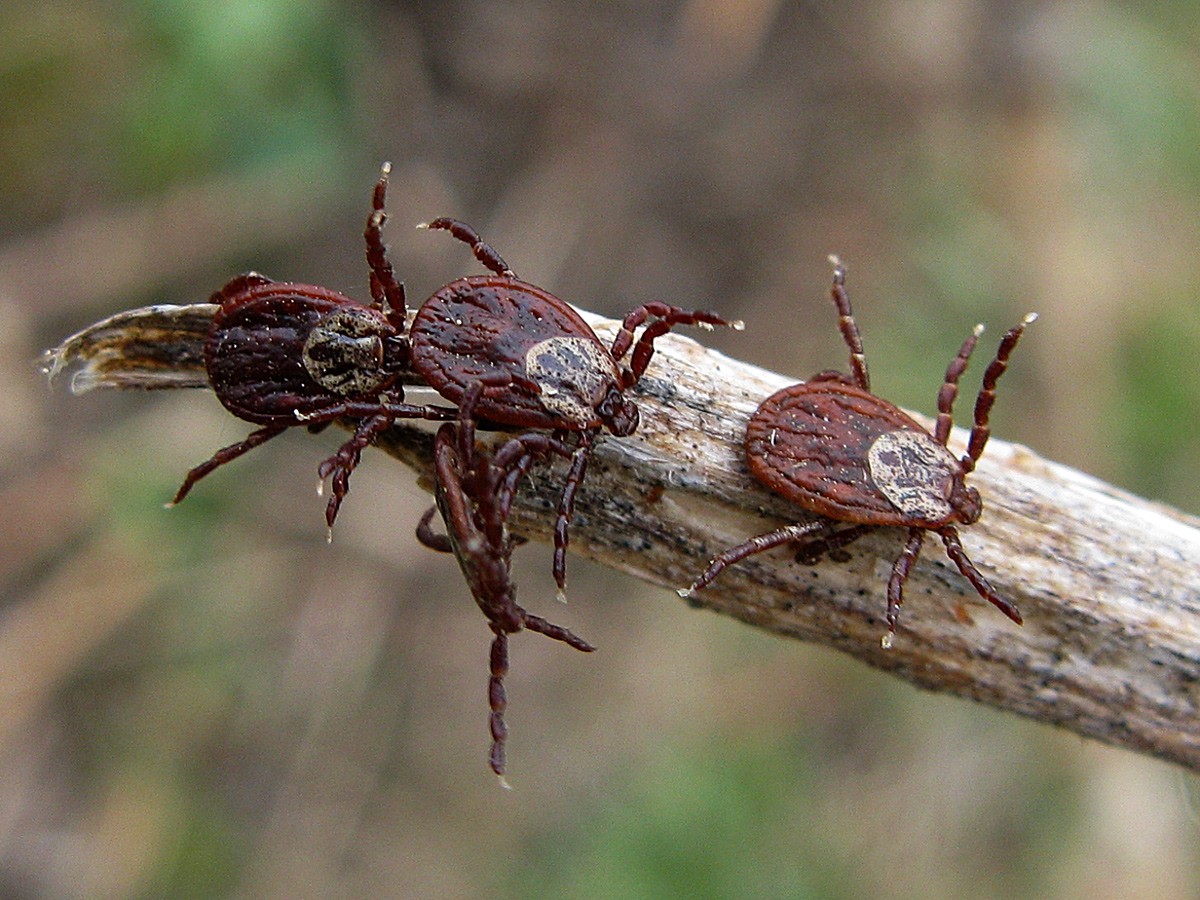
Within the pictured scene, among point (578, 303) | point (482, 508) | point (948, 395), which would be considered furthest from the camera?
point (578, 303)

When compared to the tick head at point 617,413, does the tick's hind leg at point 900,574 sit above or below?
below

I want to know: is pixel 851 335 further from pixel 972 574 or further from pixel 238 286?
pixel 238 286

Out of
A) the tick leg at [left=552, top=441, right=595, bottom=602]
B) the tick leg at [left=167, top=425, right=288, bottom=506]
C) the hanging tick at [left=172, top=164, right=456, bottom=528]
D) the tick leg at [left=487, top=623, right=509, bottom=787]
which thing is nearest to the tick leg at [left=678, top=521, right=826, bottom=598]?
the tick leg at [left=552, top=441, right=595, bottom=602]

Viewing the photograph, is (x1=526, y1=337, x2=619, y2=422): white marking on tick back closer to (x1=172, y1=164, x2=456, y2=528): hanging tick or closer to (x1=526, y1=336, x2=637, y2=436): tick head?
(x1=526, y1=336, x2=637, y2=436): tick head

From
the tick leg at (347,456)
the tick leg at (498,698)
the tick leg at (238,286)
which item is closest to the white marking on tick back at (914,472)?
the tick leg at (498,698)

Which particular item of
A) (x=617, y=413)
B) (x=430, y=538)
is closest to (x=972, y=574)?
(x=617, y=413)

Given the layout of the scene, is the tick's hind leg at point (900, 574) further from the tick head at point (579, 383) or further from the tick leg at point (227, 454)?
the tick leg at point (227, 454)
